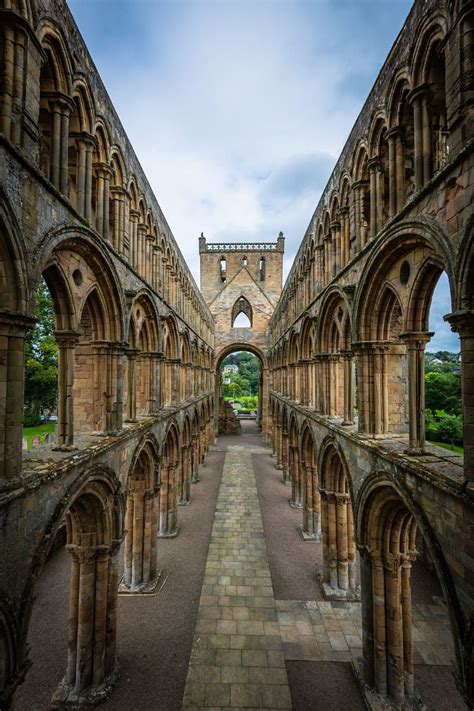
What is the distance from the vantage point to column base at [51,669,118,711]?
760cm

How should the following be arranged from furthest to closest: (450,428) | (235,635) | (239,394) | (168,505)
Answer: (239,394) → (450,428) → (168,505) → (235,635)

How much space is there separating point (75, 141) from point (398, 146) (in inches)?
256

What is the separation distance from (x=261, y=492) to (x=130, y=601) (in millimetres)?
11064

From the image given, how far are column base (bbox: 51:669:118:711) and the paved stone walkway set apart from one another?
1757 mm

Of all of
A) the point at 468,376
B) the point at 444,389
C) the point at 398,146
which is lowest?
the point at 444,389

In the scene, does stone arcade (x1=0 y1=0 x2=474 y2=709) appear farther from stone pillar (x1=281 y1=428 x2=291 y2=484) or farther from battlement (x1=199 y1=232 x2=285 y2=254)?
battlement (x1=199 y1=232 x2=285 y2=254)

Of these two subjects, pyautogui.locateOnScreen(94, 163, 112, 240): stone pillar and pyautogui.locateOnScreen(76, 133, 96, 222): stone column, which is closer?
pyautogui.locateOnScreen(76, 133, 96, 222): stone column

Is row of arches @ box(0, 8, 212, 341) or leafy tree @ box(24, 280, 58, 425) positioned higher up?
row of arches @ box(0, 8, 212, 341)

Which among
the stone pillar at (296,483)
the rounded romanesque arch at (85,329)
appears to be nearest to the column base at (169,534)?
the stone pillar at (296,483)

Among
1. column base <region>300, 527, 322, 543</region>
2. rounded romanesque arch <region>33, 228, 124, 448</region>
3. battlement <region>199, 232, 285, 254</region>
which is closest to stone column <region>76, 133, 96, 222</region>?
rounded romanesque arch <region>33, 228, 124, 448</region>

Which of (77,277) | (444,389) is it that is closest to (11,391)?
(77,277)

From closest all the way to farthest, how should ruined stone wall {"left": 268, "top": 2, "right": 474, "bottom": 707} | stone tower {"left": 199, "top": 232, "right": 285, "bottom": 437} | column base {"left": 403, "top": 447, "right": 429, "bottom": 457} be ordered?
ruined stone wall {"left": 268, "top": 2, "right": 474, "bottom": 707}
column base {"left": 403, "top": 447, "right": 429, "bottom": 457}
stone tower {"left": 199, "top": 232, "right": 285, "bottom": 437}

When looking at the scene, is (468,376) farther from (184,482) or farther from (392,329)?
(184,482)

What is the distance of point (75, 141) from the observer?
759 cm
